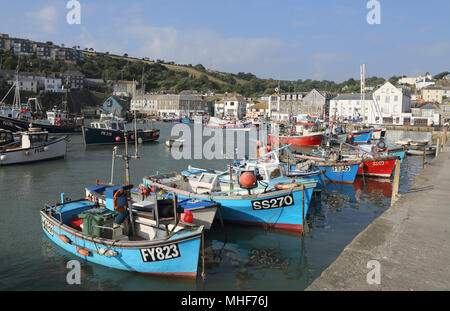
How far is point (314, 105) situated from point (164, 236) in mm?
91112

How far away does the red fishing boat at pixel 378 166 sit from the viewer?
24.5m

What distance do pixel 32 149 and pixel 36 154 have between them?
0.65 metres

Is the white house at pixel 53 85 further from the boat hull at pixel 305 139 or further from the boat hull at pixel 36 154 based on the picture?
the boat hull at pixel 305 139

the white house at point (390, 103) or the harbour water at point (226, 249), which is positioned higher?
the white house at point (390, 103)

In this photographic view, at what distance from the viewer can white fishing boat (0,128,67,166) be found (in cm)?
2823

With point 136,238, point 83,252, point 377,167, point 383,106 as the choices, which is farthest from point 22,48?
point 136,238

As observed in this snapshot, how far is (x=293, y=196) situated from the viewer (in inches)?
535

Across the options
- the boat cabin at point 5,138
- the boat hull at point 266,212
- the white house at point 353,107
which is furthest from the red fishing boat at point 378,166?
the white house at point 353,107

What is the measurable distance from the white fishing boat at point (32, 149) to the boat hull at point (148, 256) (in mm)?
21774

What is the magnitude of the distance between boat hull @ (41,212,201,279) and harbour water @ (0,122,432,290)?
261mm
